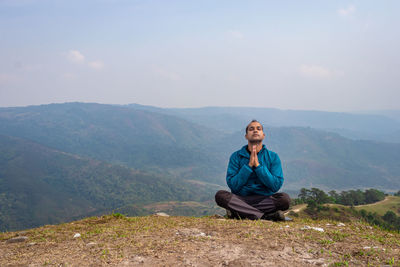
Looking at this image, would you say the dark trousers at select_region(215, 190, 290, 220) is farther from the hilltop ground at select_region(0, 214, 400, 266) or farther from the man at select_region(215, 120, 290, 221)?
the hilltop ground at select_region(0, 214, 400, 266)

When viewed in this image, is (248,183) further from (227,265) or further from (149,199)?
(149,199)

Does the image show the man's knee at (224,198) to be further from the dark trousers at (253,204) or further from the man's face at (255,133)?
the man's face at (255,133)

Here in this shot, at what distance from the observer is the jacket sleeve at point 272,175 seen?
7.18m

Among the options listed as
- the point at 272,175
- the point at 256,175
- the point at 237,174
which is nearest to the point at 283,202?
the point at 272,175

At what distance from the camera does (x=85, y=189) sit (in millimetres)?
197000

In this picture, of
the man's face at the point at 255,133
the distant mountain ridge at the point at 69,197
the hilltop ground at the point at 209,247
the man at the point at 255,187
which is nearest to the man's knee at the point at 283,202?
the man at the point at 255,187

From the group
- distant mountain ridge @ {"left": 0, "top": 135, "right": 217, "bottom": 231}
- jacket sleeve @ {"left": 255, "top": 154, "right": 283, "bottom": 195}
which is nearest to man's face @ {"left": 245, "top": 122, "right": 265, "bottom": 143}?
jacket sleeve @ {"left": 255, "top": 154, "right": 283, "bottom": 195}

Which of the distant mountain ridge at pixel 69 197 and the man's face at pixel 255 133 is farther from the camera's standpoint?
the distant mountain ridge at pixel 69 197

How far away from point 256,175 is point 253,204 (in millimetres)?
829

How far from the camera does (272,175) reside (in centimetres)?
746

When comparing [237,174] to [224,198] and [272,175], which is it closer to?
[224,198]

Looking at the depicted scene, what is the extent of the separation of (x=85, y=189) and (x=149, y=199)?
53.2 m

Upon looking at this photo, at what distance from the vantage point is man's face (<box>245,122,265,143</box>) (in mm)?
7520

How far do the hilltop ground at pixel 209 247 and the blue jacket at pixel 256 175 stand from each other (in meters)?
Answer: 1.24
